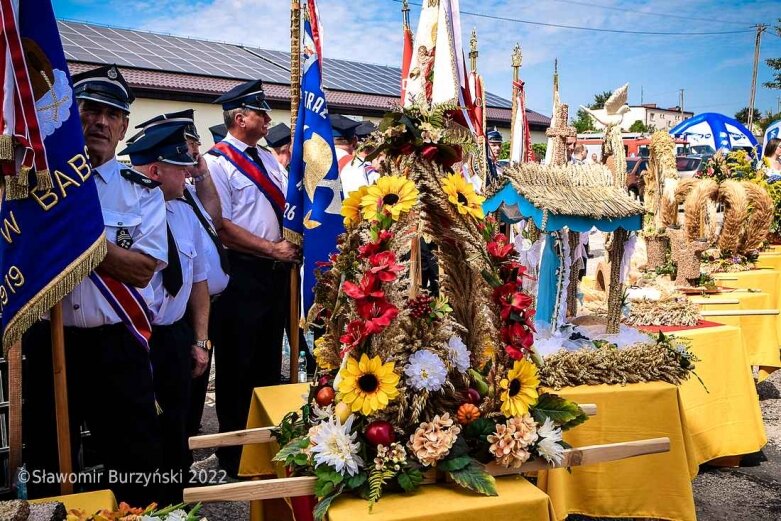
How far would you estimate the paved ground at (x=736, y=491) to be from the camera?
12.2 feet

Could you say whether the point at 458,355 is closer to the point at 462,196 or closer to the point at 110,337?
the point at 462,196

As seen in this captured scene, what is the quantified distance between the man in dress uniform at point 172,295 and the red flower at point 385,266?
4.47 feet

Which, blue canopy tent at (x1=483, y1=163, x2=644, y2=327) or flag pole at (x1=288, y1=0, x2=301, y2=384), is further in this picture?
flag pole at (x1=288, y1=0, x2=301, y2=384)

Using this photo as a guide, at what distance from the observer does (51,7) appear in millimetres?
2445

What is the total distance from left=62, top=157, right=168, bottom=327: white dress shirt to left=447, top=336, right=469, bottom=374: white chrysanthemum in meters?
1.28

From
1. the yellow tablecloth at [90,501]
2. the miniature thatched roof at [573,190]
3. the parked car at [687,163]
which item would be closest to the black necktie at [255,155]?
the miniature thatched roof at [573,190]

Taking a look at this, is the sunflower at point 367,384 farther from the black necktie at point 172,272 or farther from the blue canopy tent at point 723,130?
the blue canopy tent at point 723,130

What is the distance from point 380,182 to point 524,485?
111 centimetres

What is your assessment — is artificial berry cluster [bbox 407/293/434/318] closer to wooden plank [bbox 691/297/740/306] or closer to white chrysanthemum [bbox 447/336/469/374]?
white chrysanthemum [bbox 447/336/469/374]

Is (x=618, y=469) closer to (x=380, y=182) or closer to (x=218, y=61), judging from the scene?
(x=380, y=182)

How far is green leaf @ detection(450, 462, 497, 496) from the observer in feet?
6.59

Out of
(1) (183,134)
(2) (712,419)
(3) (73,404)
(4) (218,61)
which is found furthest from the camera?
(4) (218,61)

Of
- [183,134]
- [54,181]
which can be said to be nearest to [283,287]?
[183,134]

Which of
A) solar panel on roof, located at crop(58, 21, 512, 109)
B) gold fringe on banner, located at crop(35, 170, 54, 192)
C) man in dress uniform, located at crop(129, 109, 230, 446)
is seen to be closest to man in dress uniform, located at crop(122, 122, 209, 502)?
man in dress uniform, located at crop(129, 109, 230, 446)
